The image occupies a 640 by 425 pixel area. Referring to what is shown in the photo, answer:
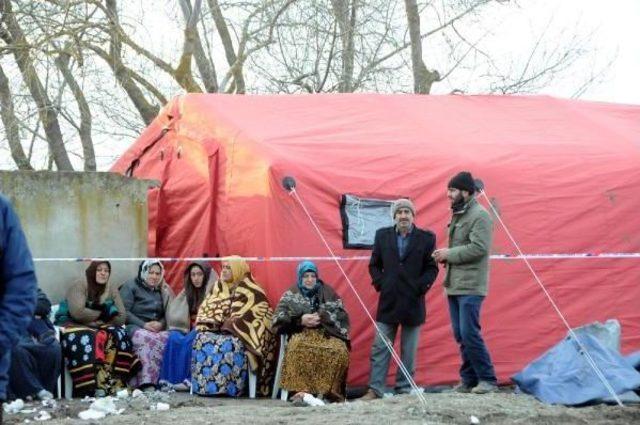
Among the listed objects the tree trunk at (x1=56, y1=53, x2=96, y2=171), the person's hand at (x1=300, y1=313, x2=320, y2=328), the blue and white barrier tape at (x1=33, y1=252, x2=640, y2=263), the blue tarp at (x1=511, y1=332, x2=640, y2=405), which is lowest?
the blue tarp at (x1=511, y1=332, x2=640, y2=405)

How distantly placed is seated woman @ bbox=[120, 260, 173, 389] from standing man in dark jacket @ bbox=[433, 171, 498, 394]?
2390 mm

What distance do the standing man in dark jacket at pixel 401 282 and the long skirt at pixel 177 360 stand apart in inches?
57.7

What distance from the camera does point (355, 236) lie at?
29.1 feet

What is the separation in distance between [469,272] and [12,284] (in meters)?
4.81

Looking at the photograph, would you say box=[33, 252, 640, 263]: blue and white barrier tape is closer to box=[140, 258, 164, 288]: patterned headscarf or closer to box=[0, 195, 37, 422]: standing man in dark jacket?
box=[140, 258, 164, 288]: patterned headscarf

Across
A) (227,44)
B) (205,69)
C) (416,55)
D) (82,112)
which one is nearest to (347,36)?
(416,55)

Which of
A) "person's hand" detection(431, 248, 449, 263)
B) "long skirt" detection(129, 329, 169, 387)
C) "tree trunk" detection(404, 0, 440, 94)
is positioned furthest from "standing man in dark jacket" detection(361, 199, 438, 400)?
"tree trunk" detection(404, 0, 440, 94)

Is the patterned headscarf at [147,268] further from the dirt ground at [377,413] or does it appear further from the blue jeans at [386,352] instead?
the blue jeans at [386,352]

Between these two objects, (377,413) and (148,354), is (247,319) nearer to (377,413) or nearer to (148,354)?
(148,354)

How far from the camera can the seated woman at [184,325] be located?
28.1 feet

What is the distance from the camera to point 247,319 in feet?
27.6

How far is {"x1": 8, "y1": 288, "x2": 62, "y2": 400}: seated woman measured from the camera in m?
7.76

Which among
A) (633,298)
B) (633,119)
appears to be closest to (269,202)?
(633,298)

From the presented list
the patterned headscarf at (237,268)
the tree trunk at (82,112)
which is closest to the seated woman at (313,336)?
the patterned headscarf at (237,268)
